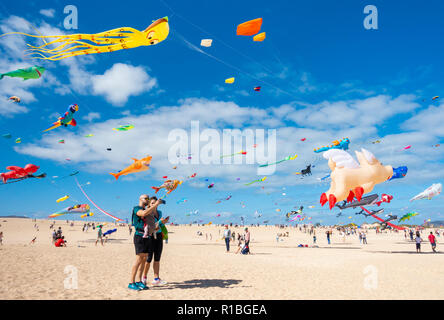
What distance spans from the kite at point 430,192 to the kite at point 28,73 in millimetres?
29272

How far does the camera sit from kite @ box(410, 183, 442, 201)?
23.5m

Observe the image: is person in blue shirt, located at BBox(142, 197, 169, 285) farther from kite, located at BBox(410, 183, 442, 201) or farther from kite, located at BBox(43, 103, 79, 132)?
kite, located at BBox(410, 183, 442, 201)

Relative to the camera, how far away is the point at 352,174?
50.3 feet

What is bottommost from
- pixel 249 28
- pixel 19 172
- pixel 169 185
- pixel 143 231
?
pixel 143 231

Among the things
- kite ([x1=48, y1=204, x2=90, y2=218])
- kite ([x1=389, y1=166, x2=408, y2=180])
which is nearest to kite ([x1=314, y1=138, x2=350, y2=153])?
kite ([x1=389, y1=166, x2=408, y2=180])

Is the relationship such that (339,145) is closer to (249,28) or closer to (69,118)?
(249,28)

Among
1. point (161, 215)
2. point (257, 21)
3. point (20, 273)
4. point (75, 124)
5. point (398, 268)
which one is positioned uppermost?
point (257, 21)

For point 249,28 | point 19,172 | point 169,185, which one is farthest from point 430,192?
point 19,172

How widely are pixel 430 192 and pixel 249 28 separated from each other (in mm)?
24461

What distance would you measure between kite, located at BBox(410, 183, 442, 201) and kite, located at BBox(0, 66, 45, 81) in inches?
1152
